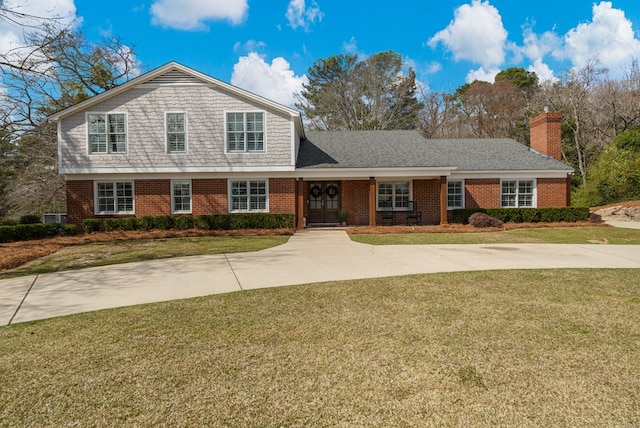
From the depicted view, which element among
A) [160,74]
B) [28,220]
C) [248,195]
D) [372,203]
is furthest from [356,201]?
[28,220]

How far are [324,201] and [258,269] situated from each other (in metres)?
12.0

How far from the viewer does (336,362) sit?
352cm

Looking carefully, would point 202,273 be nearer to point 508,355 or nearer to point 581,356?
point 508,355

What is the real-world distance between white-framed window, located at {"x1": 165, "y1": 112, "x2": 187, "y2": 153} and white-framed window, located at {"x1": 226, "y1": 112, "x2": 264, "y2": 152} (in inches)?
78.5

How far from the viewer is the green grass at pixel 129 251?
9.30m

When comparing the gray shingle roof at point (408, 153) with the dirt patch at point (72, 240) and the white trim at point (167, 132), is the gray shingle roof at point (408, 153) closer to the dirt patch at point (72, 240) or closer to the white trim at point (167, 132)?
the dirt patch at point (72, 240)

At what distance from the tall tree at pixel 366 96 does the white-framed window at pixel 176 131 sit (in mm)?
21066

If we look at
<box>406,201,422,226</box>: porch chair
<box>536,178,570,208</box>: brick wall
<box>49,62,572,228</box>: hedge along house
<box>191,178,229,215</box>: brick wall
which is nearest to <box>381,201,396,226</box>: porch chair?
<box>406,201,422,226</box>: porch chair

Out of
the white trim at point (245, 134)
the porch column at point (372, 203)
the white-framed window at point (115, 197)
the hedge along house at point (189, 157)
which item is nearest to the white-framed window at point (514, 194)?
the hedge along house at point (189, 157)

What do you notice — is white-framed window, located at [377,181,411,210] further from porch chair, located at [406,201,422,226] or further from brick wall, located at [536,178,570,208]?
brick wall, located at [536,178,570,208]

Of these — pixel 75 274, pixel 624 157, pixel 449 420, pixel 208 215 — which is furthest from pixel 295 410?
pixel 624 157

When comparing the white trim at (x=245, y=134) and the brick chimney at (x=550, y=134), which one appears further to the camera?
the brick chimney at (x=550, y=134)

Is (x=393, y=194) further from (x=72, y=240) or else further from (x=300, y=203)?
(x=72, y=240)

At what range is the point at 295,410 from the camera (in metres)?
2.76
